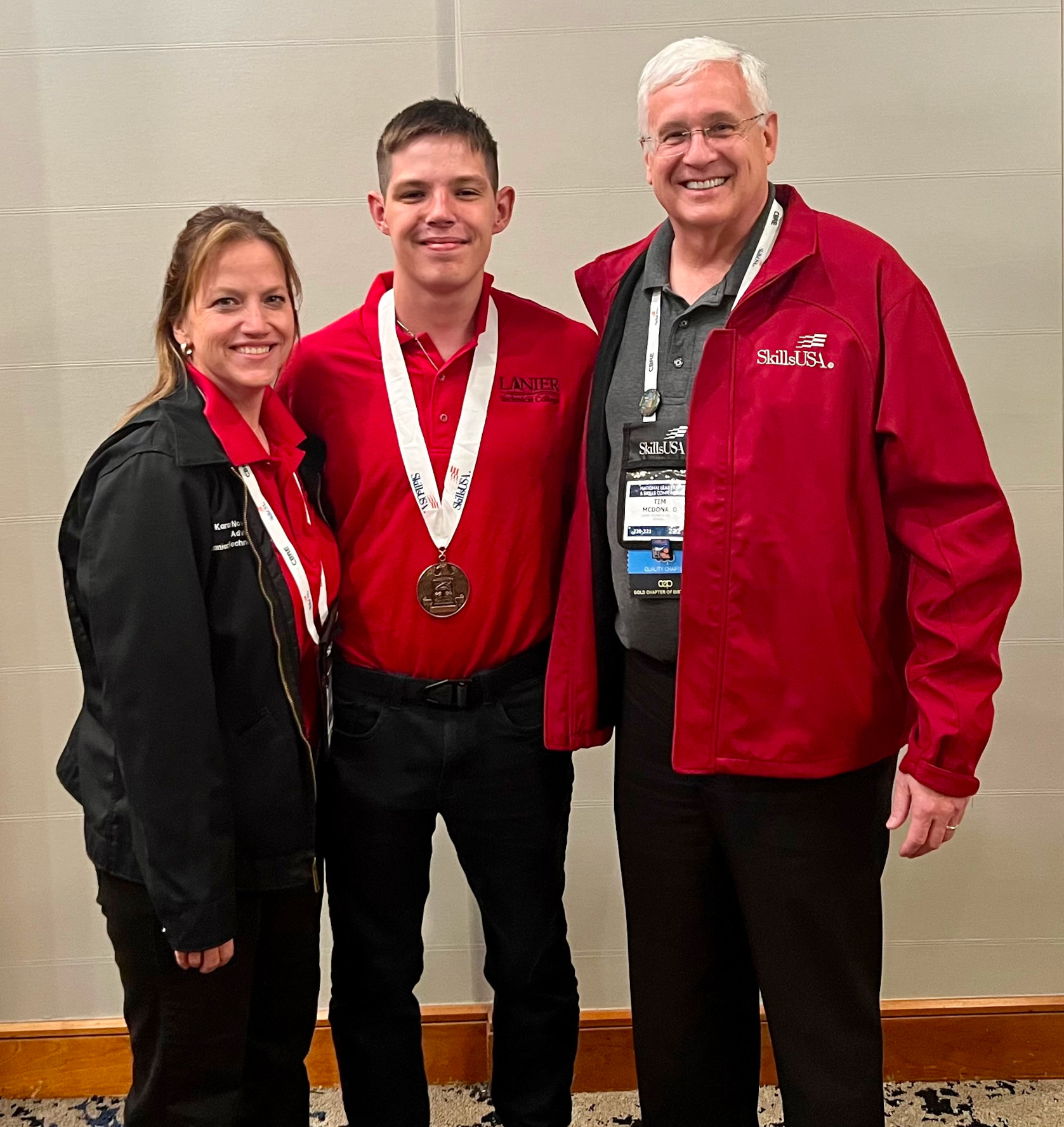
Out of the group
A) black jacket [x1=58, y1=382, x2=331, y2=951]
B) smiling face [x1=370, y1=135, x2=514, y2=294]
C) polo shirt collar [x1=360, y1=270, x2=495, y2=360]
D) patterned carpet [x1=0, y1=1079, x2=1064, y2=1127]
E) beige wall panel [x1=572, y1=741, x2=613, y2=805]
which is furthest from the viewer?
beige wall panel [x1=572, y1=741, x2=613, y2=805]

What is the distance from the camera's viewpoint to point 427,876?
219 cm

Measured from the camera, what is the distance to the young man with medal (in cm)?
203

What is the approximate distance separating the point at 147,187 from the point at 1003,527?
2019 millimetres

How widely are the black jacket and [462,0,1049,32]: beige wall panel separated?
4.23ft

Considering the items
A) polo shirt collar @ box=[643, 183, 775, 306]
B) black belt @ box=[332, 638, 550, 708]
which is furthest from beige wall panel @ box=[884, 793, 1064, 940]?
polo shirt collar @ box=[643, 183, 775, 306]

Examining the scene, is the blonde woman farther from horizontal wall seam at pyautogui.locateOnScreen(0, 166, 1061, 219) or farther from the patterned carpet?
the patterned carpet

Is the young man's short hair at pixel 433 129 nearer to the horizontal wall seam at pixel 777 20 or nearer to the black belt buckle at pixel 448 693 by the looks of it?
the horizontal wall seam at pixel 777 20

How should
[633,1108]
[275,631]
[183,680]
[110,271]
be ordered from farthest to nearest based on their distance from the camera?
[633,1108], [110,271], [275,631], [183,680]

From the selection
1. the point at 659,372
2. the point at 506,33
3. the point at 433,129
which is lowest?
the point at 659,372

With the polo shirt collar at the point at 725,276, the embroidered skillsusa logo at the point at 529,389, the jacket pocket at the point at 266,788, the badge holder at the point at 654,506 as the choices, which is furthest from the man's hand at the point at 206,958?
the polo shirt collar at the point at 725,276

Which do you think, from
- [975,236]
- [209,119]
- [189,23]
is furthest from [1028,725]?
[189,23]

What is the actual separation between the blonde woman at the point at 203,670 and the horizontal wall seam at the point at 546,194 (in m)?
0.75

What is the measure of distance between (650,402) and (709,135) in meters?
0.44

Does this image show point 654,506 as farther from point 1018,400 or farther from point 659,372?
point 1018,400
